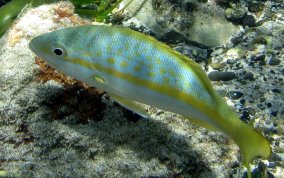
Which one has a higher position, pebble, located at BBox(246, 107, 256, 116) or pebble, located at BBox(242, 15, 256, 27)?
pebble, located at BBox(242, 15, 256, 27)

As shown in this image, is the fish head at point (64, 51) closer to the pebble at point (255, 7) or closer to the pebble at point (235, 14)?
the pebble at point (235, 14)

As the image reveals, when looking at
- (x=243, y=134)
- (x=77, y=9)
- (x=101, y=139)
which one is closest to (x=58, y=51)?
(x=101, y=139)

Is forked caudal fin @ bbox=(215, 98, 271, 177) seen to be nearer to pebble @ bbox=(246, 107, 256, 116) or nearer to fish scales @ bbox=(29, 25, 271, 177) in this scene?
fish scales @ bbox=(29, 25, 271, 177)

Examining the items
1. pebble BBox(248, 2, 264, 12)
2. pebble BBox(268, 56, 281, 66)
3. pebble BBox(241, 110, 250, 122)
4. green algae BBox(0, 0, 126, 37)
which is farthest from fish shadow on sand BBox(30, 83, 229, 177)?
pebble BBox(248, 2, 264, 12)

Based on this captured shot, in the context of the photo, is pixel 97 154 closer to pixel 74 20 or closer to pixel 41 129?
pixel 41 129

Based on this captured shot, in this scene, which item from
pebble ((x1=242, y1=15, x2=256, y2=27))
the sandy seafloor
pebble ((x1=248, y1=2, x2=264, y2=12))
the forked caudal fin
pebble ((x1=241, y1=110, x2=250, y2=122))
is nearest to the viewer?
the forked caudal fin

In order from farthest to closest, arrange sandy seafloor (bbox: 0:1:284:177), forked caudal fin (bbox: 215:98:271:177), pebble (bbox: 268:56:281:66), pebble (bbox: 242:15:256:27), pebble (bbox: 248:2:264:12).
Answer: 1. pebble (bbox: 248:2:264:12)
2. pebble (bbox: 242:15:256:27)
3. pebble (bbox: 268:56:281:66)
4. sandy seafloor (bbox: 0:1:284:177)
5. forked caudal fin (bbox: 215:98:271:177)

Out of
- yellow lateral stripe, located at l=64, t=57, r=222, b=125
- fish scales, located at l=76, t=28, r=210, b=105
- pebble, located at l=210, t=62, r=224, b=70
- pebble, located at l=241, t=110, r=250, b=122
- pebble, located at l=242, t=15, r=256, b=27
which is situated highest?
fish scales, located at l=76, t=28, r=210, b=105

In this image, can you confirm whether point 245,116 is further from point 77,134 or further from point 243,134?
point 77,134

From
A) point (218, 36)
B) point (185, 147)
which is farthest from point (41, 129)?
point (218, 36)
